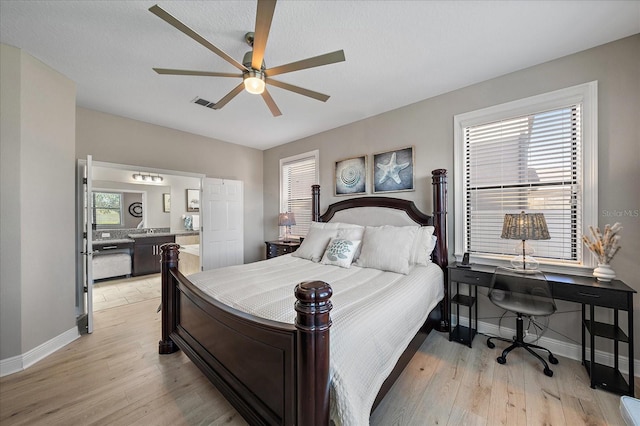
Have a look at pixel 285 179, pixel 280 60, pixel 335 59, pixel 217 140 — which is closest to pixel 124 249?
pixel 217 140

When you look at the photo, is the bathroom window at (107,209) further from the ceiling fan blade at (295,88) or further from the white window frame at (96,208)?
the ceiling fan blade at (295,88)

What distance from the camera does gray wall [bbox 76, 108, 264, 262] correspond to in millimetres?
3311

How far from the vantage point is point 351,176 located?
12.3 ft

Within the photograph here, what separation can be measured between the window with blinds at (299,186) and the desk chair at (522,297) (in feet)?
9.56

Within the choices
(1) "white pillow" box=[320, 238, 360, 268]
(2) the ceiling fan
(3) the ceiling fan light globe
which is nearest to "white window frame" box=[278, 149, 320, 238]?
(1) "white pillow" box=[320, 238, 360, 268]

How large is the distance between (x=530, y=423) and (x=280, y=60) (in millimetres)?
3271

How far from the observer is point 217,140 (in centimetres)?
462

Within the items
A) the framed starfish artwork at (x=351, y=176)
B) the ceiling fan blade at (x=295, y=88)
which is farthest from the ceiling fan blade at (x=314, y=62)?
the framed starfish artwork at (x=351, y=176)

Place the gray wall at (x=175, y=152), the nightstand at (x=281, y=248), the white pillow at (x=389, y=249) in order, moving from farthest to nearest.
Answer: the nightstand at (x=281, y=248) → the gray wall at (x=175, y=152) → the white pillow at (x=389, y=249)

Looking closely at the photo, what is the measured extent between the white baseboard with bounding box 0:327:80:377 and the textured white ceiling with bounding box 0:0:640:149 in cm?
265

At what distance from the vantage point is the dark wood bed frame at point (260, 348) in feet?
3.38

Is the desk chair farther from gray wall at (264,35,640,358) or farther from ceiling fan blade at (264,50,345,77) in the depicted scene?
ceiling fan blade at (264,50,345,77)

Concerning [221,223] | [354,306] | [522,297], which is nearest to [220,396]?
[354,306]

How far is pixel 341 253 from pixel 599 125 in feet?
8.29
